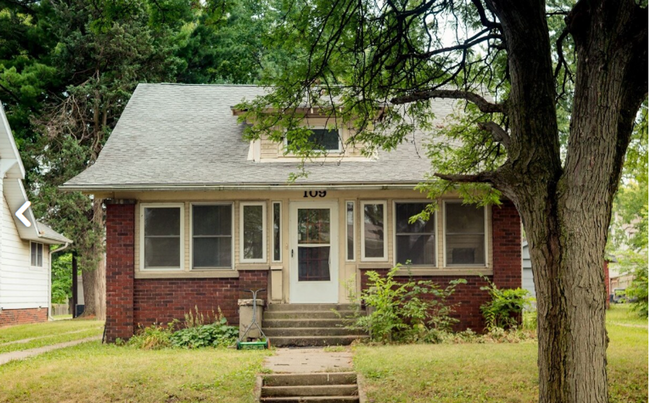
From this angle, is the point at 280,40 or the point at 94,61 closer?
the point at 280,40

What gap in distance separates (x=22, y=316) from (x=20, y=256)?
7.12ft

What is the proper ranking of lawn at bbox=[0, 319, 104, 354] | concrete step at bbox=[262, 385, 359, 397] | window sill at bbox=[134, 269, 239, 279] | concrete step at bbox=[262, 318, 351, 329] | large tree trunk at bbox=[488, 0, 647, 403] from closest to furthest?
large tree trunk at bbox=[488, 0, 647, 403]
concrete step at bbox=[262, 385, 359, 397]
concrete step at bbox=[262, 318, 351, 329]
window sill at bbox=[134, 269, 239, 279]
lawn at bbox=[0, 319, 104, 354]

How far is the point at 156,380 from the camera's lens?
34.7 feet

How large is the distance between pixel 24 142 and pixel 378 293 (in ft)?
57.2

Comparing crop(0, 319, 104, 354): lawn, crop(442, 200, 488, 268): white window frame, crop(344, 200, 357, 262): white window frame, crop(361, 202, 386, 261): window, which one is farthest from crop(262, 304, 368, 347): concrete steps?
crop(0, 319, 104, 354): lawn

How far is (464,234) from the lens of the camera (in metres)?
16.4

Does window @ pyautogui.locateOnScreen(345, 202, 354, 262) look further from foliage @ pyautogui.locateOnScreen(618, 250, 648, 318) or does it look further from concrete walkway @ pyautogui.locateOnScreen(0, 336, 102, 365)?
foliage @ pyautogui.locateOnScreen(618, 250, 648, 318)

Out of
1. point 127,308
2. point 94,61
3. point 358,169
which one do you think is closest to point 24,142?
point 94,61

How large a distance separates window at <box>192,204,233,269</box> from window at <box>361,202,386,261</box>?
2.80 meters

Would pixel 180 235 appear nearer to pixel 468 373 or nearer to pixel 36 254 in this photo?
pixel 468 373

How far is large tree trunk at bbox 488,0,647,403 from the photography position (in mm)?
7477

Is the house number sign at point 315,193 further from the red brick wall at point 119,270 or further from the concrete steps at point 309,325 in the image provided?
the red brick wall at point 119,270

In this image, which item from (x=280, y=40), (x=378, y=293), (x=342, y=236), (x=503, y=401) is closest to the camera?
(x=503, y=401)

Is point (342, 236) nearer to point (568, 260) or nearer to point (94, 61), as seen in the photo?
point (568, 260)
